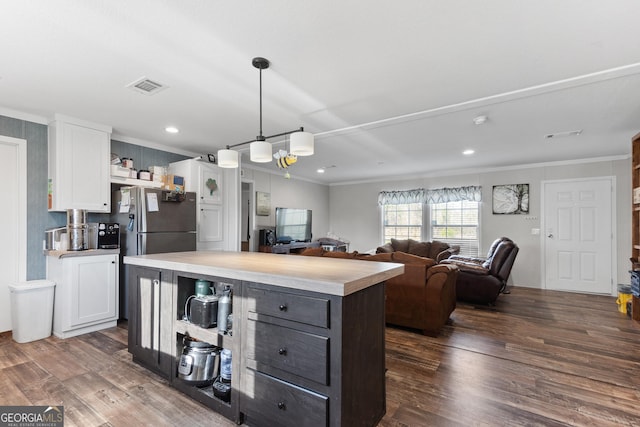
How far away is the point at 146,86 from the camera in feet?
8.71

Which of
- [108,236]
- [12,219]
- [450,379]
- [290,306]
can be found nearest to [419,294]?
[450,379]

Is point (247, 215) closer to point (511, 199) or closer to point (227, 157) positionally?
point (227, 157)

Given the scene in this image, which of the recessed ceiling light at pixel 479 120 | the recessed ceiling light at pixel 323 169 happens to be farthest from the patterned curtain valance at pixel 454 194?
the recessed ceiling light at pixel 479 120

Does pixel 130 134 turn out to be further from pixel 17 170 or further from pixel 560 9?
pixel 560 9

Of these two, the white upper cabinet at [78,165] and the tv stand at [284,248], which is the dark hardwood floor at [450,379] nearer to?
the white upper cabinet at [78,165]

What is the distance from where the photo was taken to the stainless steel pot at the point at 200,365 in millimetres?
2066

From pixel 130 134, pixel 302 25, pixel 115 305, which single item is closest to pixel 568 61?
pixel 302 25

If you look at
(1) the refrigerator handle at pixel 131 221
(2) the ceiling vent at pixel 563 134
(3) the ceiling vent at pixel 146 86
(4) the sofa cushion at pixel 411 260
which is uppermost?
(3) the ceiling vent at pixel 146 86

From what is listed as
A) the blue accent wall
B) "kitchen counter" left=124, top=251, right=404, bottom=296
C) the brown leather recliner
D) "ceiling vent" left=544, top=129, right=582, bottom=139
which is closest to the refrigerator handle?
the blue accent wall

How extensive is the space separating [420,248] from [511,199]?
2046 mm

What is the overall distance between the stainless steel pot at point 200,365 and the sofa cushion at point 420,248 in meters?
5.28

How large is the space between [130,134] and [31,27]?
2.27 metres

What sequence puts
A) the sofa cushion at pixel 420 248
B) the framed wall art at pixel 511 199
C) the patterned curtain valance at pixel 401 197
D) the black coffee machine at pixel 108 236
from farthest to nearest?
the patterned curtain valance at pixel 401 197, the sofa cushion at pixel 420 248, the framed wall art at pixel 511 199, the black coffee machine at pixel 108 236

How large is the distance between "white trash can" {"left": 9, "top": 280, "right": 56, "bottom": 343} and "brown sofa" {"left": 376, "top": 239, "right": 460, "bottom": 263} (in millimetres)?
4934
